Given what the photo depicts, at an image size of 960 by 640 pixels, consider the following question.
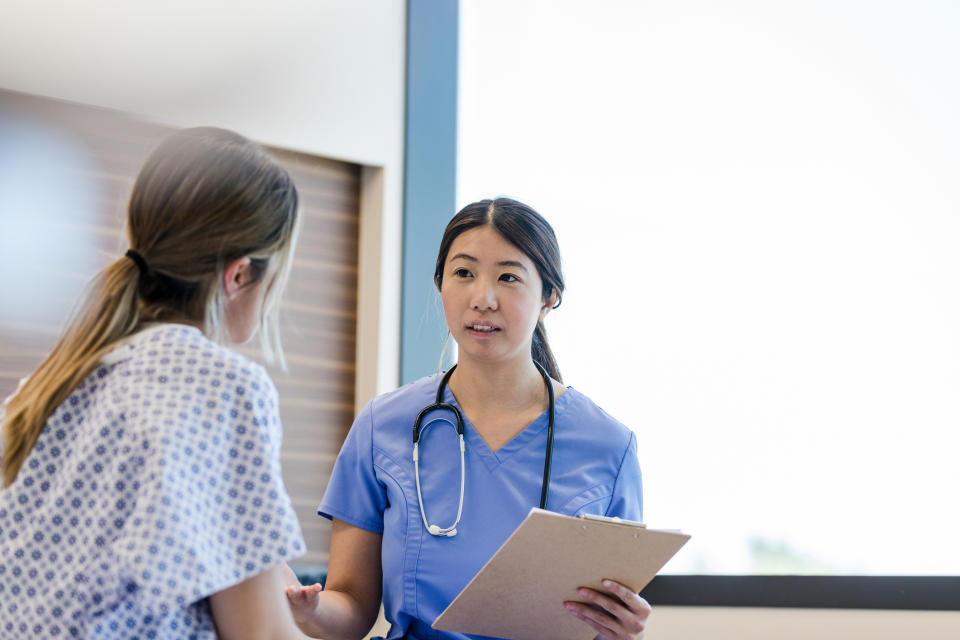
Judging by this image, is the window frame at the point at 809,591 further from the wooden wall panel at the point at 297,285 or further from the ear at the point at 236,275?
the ear at the point at 236,275

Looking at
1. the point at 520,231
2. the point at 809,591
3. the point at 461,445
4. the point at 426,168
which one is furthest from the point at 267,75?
the point at 809,591

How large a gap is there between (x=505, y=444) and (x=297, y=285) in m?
1.06

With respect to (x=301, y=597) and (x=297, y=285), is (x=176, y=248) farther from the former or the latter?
(x=297, y=285)

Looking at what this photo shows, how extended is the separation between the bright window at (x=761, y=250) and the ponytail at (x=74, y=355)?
1.36 m

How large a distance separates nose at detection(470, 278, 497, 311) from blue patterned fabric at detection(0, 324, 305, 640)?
0.61 meters

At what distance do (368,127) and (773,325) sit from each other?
3.81 feet

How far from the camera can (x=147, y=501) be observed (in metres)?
0.87

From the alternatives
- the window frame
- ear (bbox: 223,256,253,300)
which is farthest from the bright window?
ear (bbox: 223,256,253,300)

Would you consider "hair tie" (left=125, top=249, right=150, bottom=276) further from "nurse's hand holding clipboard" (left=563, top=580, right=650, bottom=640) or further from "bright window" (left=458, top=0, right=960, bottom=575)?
"bright window" (left=458, top=0, right=960, bottom=575)

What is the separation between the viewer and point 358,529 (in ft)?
5.23

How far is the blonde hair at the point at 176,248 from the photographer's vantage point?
973 mm

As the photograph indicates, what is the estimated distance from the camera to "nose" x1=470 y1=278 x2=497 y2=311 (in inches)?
59.9

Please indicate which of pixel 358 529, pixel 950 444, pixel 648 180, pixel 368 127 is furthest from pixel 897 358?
pixel 368 127

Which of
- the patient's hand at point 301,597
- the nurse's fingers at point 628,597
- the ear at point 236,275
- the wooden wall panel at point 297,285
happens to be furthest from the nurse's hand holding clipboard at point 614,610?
the wooden wall panel at point 297,285
